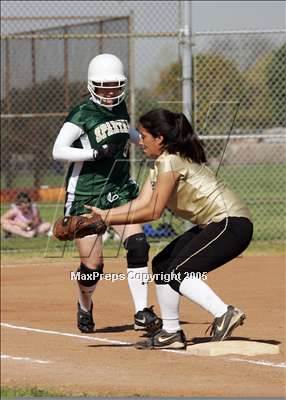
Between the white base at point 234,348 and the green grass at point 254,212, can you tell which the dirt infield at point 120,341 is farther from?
the green grass at point 254,212

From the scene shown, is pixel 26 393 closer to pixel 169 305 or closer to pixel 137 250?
pixel 169 305

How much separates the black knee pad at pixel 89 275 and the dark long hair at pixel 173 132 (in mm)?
1599

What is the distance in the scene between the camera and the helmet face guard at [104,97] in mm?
7203

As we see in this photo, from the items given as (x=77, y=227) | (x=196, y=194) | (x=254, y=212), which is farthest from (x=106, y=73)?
(x=254, y=212)

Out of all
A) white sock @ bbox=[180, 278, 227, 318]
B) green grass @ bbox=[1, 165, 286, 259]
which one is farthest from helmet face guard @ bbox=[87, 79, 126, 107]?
green grass @ bbox=[1, 165, 286, 259]

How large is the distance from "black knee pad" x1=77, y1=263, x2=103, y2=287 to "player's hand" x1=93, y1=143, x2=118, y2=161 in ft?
4.51

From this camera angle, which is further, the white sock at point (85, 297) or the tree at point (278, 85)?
the tree at point (278, 85)

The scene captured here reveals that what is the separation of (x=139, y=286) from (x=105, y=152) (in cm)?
144

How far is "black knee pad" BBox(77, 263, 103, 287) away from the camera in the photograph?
29.2ft

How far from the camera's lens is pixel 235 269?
13359mm

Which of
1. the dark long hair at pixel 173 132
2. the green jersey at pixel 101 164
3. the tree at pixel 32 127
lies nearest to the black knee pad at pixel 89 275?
the green jersey at pixel 101 164

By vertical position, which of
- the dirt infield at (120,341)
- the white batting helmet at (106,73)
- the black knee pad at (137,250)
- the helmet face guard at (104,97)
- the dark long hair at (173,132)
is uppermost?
the white batting helmet at (106,73)

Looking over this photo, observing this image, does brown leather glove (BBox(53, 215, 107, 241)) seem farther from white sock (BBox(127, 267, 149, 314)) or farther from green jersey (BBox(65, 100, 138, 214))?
white sock (BBox(127, 267, 149, 314))

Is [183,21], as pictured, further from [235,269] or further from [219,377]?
[219,377]
